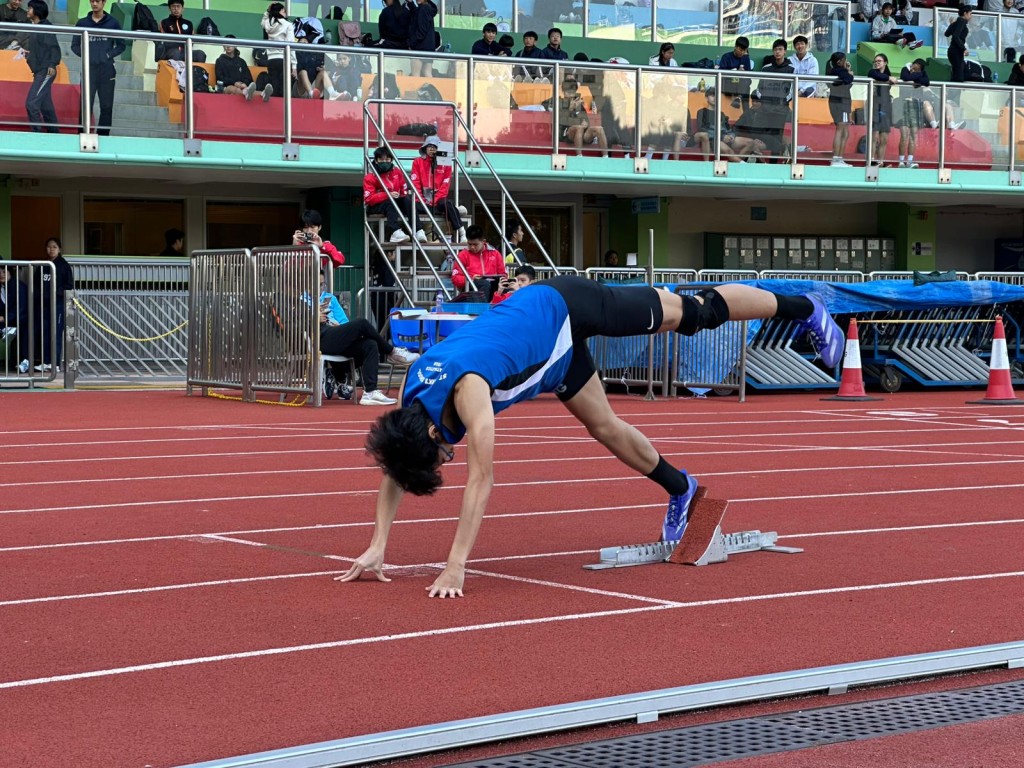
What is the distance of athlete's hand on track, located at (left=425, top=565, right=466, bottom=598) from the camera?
272 inches

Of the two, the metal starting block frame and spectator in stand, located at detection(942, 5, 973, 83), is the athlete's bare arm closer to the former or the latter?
the metal starting block frame

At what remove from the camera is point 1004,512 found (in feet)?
32.1

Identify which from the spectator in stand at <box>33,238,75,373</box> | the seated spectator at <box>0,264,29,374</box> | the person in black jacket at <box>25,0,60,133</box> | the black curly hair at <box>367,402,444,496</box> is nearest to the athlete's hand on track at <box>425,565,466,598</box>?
the black curly hair at <box>367,402,444,496</box>

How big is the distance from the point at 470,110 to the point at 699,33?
366 inches

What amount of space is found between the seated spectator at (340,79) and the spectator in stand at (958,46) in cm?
1399

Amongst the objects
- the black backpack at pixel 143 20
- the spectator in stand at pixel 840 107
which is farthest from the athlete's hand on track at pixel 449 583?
the spectator in stand at pixel 840 107

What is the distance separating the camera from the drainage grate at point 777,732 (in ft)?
15.3

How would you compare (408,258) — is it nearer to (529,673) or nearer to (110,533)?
(110,533)

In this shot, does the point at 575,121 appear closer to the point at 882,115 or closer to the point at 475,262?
the point at 475,262

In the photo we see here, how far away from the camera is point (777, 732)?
16.2ft

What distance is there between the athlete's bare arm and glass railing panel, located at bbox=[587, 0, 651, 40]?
25071 mm

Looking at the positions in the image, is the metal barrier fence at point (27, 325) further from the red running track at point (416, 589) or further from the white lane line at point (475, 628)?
the white lane line at point (475, 628)

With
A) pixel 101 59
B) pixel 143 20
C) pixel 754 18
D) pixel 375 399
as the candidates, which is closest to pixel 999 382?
pixel 375 399

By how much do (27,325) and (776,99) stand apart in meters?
13.1
